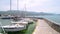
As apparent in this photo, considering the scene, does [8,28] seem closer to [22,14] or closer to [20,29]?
[20,29]

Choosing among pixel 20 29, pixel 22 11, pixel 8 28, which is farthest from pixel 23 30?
pixel 22 11

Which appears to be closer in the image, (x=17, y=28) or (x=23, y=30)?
(x=17, y=28)

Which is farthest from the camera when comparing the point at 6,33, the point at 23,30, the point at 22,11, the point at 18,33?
the point at 22,11

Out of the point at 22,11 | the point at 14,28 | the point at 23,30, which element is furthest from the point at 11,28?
the point at 22,11

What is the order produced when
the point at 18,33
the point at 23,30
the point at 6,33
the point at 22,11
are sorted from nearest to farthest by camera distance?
the point at 6,33, the point at 18,33, the point at 23,30, the point at 22,11

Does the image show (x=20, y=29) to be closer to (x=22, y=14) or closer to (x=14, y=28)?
(x=14, y=28)

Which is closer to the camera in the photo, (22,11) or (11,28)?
(11,28)

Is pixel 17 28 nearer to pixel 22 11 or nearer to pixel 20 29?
pixel 20 29

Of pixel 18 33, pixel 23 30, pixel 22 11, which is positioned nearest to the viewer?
pixel 18 33

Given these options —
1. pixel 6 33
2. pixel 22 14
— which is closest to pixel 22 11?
pixel 22 14
